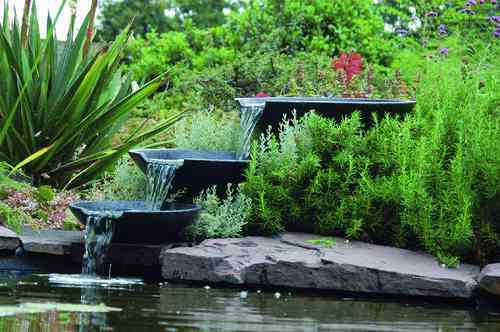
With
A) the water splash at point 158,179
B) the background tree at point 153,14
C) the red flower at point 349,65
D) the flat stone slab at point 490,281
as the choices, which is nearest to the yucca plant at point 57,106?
the water splash at point 158,179

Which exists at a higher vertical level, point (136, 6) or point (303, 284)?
point (136, 6)

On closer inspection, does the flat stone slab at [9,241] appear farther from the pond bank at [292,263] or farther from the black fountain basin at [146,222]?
the black fountain basin at [146,222]

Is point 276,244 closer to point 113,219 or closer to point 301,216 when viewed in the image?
point 301,216

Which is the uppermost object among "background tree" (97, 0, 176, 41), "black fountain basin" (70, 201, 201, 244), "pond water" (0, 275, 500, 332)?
"background tree" (97, 0, 176, 41)

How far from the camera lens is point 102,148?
10141 millimetres

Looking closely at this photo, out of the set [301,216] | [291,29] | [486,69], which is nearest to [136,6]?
[291,29]

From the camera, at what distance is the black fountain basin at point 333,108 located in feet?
26.7

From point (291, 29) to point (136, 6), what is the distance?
18046mm

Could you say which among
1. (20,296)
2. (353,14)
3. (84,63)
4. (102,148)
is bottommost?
(20,296)

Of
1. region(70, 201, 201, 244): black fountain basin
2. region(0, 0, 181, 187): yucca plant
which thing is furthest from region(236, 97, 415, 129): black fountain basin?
region(0, 0, 181, 187): yucca plant

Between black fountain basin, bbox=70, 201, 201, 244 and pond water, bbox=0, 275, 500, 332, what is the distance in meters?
0.44

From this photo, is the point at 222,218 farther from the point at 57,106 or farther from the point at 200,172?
the point at 57,106

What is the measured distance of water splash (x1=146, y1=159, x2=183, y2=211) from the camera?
7.85m

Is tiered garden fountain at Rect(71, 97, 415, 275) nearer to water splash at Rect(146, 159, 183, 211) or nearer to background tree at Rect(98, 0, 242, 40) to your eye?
water splash at Rect(146, 159, 183, 211)
